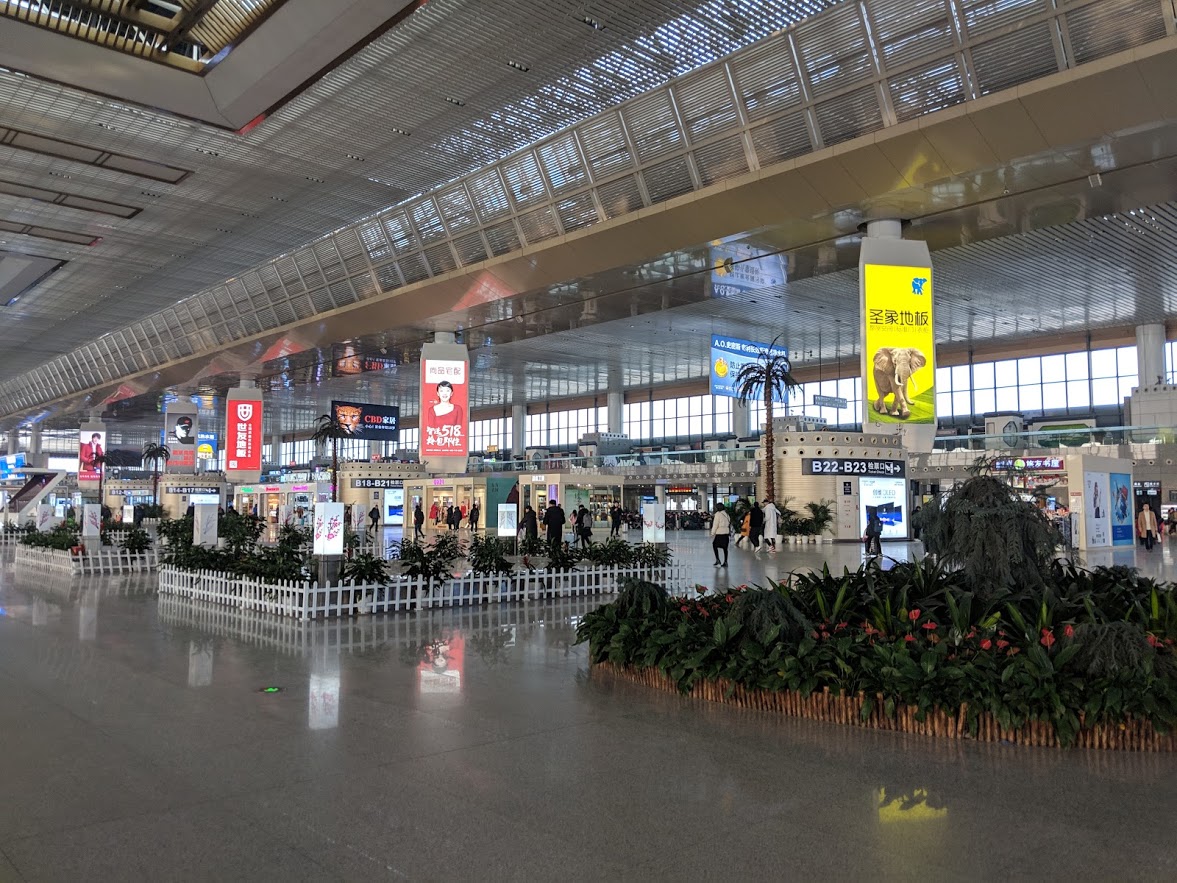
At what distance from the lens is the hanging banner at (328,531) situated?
11906mm

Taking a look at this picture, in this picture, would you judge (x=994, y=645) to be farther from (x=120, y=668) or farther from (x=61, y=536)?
(x=61, y=536)

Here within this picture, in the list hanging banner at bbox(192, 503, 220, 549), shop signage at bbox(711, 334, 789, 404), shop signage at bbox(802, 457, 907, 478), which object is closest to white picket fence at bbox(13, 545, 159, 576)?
hanging banner at bbox(192, 503, 220, 549)

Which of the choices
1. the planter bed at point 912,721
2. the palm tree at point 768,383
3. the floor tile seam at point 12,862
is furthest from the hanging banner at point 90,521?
the floor tile seam at point 12,862

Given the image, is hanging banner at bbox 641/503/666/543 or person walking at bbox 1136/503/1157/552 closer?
hanging banner at bbox 641/503/666/543

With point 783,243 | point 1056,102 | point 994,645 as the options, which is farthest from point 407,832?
point 783,243

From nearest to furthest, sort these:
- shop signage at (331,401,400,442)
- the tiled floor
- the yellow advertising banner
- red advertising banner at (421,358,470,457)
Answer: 1. the tiled floor
2. the yellow advertising banner
3. red advertising banner at (421,358,470,457)
4. shop signage at (331,401,400,442)

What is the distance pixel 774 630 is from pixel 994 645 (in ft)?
4.78

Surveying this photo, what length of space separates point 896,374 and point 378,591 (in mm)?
8873

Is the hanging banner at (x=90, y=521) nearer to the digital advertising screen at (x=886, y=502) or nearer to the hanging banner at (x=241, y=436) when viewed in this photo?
the hanging banner at (x=241, y=436)

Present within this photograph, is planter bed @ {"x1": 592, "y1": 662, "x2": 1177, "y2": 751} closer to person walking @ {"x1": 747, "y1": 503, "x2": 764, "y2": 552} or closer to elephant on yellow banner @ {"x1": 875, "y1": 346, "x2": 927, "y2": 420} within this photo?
elephant on yellow banner @ {"x1": 875, "y1": 346, "x2": 927, "y2": 420}

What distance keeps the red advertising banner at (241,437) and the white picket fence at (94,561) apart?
33.1 ft

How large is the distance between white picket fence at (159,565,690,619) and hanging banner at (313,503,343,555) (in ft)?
1.66

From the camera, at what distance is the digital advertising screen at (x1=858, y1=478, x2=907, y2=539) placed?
33.0 metres

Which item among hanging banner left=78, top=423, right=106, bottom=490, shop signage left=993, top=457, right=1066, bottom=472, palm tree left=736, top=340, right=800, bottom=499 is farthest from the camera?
hanging banner left=78, top=423, right=106, bottom=490
